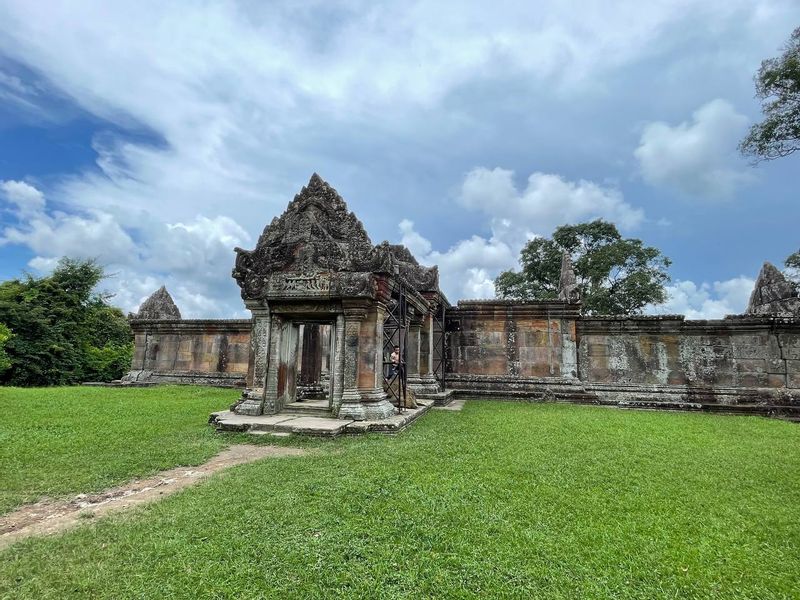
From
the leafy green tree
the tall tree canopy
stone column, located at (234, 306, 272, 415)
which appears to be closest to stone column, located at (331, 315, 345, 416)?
stone column, located at (234, 306, 272, 415)

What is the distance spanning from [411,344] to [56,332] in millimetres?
15947

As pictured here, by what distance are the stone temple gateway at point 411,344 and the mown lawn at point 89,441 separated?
1.66m

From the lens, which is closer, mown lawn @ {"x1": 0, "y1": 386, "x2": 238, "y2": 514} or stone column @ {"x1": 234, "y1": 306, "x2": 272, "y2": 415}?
mown lawn @ {"x1": 0, "y1": 386, "x2": 238, "y2": 514}

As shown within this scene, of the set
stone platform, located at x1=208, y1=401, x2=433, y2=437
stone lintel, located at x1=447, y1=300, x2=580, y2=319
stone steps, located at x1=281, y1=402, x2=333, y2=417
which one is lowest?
stone platform, located at x1=208, y1=401, x2=433, y2=437

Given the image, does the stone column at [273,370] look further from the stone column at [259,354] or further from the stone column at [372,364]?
the stone column at [372,364]

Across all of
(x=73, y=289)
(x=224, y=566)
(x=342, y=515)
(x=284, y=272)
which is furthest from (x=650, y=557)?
(x=73, y=289)

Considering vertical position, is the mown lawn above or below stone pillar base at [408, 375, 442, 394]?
below

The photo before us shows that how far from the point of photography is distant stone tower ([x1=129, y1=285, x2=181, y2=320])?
16.9 metres

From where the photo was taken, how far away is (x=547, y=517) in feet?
11.5

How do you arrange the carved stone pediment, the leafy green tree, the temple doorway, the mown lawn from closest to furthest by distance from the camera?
the mown lawn → the carved stone pediment → the temple doorway → the leafy green tree

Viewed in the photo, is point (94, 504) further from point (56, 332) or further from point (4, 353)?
point (56, 332)

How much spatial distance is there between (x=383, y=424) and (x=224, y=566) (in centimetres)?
463

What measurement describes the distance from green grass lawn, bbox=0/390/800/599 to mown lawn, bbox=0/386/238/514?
4.08 ft

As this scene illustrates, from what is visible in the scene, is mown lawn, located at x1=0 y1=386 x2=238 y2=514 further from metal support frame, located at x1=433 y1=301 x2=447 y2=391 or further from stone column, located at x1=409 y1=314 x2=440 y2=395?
metal support frame, located at x1=433 y1=301 x2=447 y2=391
